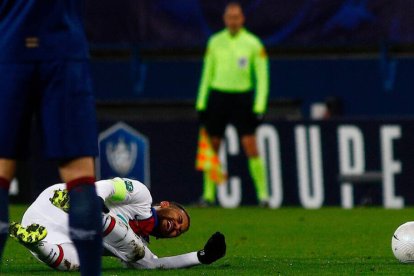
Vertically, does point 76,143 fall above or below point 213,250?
above

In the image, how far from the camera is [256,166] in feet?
44.1

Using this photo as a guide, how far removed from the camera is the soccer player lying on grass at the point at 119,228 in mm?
6871

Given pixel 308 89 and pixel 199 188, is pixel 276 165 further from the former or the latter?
pixel 308 89

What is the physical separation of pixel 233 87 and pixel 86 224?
29.8 feet

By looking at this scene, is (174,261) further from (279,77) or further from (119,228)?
(279,77)

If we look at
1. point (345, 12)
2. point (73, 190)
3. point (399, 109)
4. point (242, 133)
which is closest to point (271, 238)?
point (242, 133)

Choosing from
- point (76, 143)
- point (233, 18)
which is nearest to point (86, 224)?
point (76, 143)

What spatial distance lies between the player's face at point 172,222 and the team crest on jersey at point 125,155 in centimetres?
709

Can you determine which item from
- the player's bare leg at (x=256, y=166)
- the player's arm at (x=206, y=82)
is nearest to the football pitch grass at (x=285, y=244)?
the player's bare leg at (x=256, y=166)

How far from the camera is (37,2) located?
16.1 feet

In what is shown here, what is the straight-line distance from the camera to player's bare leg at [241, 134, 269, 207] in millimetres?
13438

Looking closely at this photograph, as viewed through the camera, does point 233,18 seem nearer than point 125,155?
Yes

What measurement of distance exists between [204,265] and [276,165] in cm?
664

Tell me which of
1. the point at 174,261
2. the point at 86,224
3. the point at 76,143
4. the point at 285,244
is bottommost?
the point at 285,244
